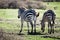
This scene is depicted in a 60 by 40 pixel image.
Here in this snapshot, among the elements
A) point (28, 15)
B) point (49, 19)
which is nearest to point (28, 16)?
point (28, 15)

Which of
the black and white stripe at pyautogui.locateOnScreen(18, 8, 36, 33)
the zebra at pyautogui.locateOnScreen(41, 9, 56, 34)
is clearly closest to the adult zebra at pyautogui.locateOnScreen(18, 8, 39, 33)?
the black and white stripe at pyautogui.locateOnScreen(18, 8, 36, 33)

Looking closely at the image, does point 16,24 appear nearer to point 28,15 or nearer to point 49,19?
point 28,15

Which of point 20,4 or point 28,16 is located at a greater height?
point 20,4

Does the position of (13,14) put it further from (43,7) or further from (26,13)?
(43,7)

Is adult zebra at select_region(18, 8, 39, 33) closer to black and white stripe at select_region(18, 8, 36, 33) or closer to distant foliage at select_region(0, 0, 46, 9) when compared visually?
black and white stripe at select_region(18, 8, 36, 33)

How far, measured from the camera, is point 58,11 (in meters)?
4.98

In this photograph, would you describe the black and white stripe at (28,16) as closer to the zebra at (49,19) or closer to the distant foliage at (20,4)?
the distant foliage at (20,4)

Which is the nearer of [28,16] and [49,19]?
[28,16]

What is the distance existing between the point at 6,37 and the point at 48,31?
94 centimetres

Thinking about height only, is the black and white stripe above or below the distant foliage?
below

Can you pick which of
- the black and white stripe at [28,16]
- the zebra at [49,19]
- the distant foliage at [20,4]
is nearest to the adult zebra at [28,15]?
the black and white stripe at [28,16]

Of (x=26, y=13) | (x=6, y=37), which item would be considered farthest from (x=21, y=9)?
(x=6, y=37)

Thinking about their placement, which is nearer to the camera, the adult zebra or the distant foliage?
the adult zebra

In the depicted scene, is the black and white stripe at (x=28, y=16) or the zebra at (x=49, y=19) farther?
the zebra at (x=49, y=19)
